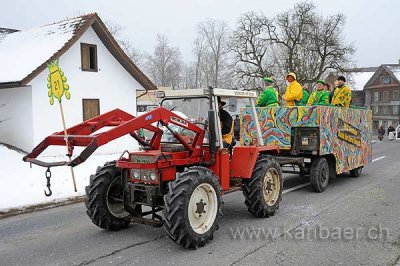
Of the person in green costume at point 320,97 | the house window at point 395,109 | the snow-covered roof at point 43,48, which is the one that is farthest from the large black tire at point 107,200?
the house window at point 395,109

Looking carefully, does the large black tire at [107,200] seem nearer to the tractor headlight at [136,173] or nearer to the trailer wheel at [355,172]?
the tractor headlight at [136,173]

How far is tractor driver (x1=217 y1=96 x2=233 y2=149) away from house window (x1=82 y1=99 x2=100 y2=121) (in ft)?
42.4

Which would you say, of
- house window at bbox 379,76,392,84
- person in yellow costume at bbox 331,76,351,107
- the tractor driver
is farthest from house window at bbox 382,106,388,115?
the tractor driver

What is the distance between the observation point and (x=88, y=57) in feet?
61.4

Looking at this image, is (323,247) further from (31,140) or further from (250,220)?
(31,140)

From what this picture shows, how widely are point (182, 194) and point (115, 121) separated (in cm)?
169

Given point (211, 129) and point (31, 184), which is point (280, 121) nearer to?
point (211, 129)

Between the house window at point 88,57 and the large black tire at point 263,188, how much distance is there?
13428 millimetres

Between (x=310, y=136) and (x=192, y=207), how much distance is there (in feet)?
15.4

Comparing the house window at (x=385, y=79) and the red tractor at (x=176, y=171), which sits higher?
the house window at (x=385, y=79)

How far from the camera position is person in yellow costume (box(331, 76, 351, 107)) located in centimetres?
1074

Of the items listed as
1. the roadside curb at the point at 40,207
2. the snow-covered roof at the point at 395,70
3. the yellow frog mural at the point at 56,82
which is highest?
the snow-covered roof at the point at 395,70

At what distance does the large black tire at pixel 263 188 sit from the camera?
22.0 ft

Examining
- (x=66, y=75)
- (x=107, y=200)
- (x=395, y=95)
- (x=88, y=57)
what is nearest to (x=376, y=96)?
(x=395, y=95)
